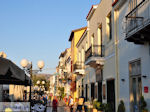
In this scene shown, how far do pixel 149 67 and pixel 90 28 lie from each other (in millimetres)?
11920

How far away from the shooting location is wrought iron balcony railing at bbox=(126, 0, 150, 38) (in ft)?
27.4

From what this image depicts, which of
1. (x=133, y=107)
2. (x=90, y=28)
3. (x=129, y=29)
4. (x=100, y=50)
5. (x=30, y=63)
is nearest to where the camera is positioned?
(x=129, y=29)

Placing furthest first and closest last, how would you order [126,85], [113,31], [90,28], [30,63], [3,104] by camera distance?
[90,28], [30,63], [113,31], [126,85], [3,104]

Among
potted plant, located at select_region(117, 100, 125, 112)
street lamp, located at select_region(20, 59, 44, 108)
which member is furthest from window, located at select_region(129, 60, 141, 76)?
street lamp, located at select_region(20, 59, 44, 108)

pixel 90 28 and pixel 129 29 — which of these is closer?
pixel 129 29

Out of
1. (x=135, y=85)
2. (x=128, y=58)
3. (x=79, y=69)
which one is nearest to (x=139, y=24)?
(x=128, y=58)

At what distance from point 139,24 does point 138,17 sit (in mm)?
277

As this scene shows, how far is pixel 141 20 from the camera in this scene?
28.7ft

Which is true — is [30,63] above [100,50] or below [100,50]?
below

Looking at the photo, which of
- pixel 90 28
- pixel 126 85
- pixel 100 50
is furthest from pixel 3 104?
pixel 90 28

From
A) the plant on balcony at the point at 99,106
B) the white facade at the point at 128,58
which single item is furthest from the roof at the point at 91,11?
the plant on balcony at the point at 99,106

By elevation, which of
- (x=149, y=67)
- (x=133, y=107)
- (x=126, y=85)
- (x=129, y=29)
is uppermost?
(x=129, y=29)

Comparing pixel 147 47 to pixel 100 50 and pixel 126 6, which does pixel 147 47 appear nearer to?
pixel 126 6

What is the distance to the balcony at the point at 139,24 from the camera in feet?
26.7
